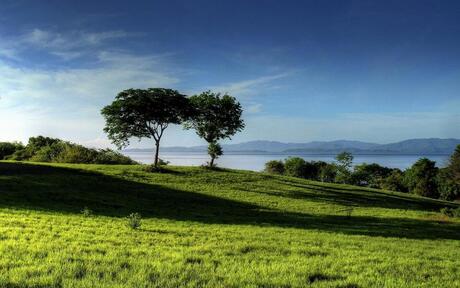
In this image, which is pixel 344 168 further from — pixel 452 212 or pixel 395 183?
pixel 452 212

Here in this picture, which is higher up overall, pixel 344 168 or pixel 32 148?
pixel 32 148

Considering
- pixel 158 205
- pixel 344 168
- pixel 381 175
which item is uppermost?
pixel 344 168

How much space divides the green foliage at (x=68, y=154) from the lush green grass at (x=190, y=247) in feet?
122

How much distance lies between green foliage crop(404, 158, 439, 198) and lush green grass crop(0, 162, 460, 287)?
2961 inches

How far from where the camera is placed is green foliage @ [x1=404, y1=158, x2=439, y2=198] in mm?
105000

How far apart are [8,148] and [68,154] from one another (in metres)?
34.1

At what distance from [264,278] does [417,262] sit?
23.1 feet

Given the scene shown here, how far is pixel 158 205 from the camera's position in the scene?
1292 inches

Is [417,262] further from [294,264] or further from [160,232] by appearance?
[160,232]

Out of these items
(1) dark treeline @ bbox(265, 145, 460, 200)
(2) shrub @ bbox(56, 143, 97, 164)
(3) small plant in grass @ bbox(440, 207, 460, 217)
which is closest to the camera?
(3) small plant in grass @ bbox(440, 207, 460, 217)

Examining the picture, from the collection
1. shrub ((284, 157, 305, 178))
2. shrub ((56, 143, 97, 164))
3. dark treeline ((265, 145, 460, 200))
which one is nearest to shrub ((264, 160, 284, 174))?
dark treeline ((265, 145, 460, 200))

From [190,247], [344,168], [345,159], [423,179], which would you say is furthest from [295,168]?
[190,247]

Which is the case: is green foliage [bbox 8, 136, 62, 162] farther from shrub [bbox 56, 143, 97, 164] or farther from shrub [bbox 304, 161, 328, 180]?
shrub [bbox 304, 161, 328, 180]

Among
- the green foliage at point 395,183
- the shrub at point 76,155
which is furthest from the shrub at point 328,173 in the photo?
the shrub at point 76,155
